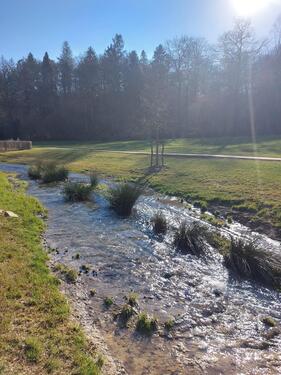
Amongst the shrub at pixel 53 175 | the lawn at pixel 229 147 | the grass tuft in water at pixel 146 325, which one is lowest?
the grass tuft in water at pixel 146 325

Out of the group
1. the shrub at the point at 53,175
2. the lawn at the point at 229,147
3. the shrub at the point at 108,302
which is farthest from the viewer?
the lawn at the point at 229,147

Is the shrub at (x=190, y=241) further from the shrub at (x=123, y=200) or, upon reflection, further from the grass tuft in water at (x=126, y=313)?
the shrub at (x=123, y=200)

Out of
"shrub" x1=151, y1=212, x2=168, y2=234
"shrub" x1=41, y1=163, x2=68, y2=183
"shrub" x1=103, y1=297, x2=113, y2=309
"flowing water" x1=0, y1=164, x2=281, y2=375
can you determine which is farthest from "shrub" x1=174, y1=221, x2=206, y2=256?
"shrub" x1=41, y1=163, x2=68, y2=183

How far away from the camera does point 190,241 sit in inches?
356

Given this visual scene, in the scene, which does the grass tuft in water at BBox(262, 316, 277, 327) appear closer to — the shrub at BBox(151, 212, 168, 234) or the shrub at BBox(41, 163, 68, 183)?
the shrub at BBox(151, 212, 168, 234)

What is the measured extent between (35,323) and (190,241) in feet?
16.4

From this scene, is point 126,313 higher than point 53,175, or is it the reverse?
point 53,175

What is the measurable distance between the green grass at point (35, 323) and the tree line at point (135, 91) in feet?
140

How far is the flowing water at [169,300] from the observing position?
15.6ft

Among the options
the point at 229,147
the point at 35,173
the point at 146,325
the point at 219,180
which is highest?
the point at 229,147

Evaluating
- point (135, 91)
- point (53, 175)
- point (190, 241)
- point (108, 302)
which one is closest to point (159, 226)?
point (190, 241)

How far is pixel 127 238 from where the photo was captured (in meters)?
9.98

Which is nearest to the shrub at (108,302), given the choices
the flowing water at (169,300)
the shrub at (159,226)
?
the flowing water at (169,300)

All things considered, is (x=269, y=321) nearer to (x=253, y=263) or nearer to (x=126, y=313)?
(x=253, y=263)
